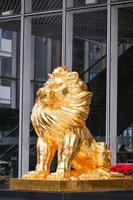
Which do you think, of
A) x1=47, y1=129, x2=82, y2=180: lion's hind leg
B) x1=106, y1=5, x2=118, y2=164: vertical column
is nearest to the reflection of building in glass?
x1=106, y1=5, x2=118, y2=164: vertical column

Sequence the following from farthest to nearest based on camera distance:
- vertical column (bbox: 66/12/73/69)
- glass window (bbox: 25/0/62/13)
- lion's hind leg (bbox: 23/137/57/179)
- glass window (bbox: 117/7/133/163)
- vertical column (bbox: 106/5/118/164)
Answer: glass window (bbox: 25/0/62/13), vertical column (bbox: 66/12/73/69), vertical column (bbox: 106/5/118/164), glass window (bbox: 117/7/133/163), lion's hind leg (bbox: 23/137/57/179)

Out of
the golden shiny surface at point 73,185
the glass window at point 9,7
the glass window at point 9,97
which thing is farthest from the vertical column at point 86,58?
the golden shiny surface at point 73,185

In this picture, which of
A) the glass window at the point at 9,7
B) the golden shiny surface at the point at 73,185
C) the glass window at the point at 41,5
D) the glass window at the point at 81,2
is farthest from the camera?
the glass window at the point at 9,7

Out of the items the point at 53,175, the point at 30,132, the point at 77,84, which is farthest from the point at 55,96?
the point at 30,132

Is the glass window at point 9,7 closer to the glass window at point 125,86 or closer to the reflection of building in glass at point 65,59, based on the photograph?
the reflection of building in glass at point 65,59

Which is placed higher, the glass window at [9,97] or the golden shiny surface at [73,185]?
the glass window at [9,97]

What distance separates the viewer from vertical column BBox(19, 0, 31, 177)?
58.9ft

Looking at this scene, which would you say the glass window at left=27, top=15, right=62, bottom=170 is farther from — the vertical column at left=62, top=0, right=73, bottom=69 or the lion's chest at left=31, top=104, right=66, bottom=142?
the lion's chest at left=31, top=104, right=66, bottom=142

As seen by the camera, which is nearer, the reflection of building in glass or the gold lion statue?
the gold lion statue

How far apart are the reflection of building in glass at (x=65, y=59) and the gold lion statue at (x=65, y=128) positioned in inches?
259

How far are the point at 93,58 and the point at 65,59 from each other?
2.41 feet

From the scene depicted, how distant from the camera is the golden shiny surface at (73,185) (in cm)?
893

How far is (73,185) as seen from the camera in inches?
352

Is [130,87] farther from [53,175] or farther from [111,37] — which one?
[53,175]
